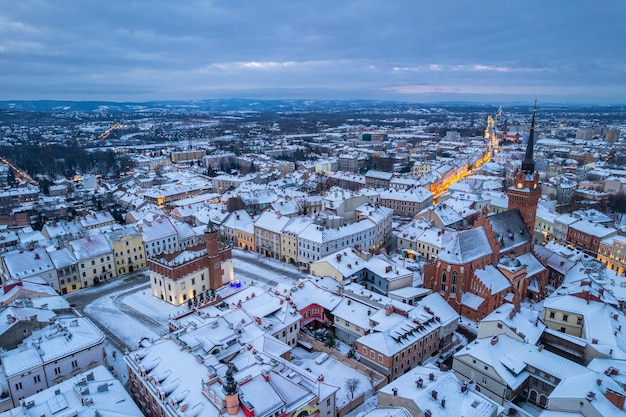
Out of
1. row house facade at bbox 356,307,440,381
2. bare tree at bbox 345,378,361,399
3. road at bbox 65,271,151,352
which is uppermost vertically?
row house facade at bbox 356,307,440,381

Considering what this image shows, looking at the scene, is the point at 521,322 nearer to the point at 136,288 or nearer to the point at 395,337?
the point at 395,337

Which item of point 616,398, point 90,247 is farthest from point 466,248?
point 90,247

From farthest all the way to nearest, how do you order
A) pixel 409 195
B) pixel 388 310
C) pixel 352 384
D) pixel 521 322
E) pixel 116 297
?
pixel 409 195, pixel 116 297, pixel 388 310, pixel 521 322, pixel 352 384

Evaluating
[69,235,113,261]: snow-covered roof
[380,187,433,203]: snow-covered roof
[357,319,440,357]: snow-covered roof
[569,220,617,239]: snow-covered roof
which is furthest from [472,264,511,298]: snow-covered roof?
[69,235,113,261]: snow-covered roof

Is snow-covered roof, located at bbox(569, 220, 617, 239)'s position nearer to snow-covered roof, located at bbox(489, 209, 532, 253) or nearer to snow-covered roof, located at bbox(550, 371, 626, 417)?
snow-covered roof, located at bbox(489, 209, 532, 253)

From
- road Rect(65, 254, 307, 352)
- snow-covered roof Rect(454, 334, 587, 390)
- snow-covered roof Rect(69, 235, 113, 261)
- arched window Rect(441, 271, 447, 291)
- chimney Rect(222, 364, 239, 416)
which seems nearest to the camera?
chimney Rect(222, 364, 239, 416)

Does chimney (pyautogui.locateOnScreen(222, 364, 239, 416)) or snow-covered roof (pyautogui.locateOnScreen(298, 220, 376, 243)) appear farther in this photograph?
snow-covered roof (pyautogui.locateOnScreen(298, 220, 376, 243))

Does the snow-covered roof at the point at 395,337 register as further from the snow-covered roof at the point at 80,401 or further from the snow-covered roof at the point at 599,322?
the snow-covered roof at the point at 80,401

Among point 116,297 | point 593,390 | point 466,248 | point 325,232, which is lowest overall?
point 116,297
